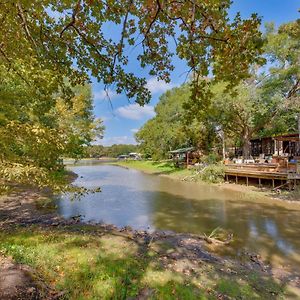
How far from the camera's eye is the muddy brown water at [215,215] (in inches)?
359

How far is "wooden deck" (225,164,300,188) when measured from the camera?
17.5m

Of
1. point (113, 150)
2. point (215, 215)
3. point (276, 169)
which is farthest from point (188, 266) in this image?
point (113, 150)

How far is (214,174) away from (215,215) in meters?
11.2

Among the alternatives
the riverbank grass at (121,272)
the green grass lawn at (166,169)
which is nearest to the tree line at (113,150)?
the green grass lawn at (166,169)

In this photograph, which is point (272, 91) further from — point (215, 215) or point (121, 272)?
point (121, 272)

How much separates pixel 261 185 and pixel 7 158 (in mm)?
18472

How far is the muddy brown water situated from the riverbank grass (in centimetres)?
241

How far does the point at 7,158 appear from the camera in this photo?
5.96 meters

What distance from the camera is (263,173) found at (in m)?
19.6

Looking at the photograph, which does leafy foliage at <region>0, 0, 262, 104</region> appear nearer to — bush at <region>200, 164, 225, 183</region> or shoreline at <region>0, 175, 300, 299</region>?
shoreline at <region>0, 175, 300, 299</region>

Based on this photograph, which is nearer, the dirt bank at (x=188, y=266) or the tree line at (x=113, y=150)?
the dirt bank at (x=188, y=266)

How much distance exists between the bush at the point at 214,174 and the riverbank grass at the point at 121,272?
17.4 meters

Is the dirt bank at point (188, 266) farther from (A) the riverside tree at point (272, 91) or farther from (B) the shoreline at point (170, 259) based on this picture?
(A) the riverside tree at point (272, 91)

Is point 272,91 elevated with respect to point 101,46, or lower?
elevated
